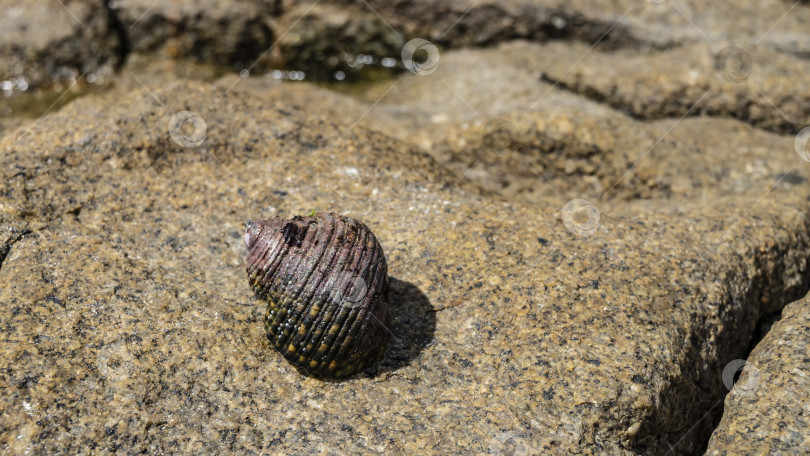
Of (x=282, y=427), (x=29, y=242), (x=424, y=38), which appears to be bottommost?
(x=424, y=38)

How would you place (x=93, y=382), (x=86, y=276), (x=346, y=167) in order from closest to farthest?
(x=93, y=382), (x=86, y=276), (x=346, y=167)

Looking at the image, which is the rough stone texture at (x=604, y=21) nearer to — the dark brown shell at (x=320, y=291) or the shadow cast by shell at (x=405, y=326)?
the shadow cast by shell at (x=405, y=326)

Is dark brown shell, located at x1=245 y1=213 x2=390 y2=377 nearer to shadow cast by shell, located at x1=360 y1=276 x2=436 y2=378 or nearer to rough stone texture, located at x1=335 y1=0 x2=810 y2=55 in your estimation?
shadow cast by shell, located at x1=360 y1=276 x2=436 y2=378

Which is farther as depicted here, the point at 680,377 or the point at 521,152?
the point at 521,152

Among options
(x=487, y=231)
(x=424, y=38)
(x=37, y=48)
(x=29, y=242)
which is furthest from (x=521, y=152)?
(x=37, y=48)

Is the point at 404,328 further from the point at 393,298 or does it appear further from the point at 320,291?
the point at 320,291

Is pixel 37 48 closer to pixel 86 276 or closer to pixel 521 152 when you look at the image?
pixel 86 276

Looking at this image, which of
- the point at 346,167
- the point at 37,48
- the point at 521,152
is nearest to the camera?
the point at 346,167
